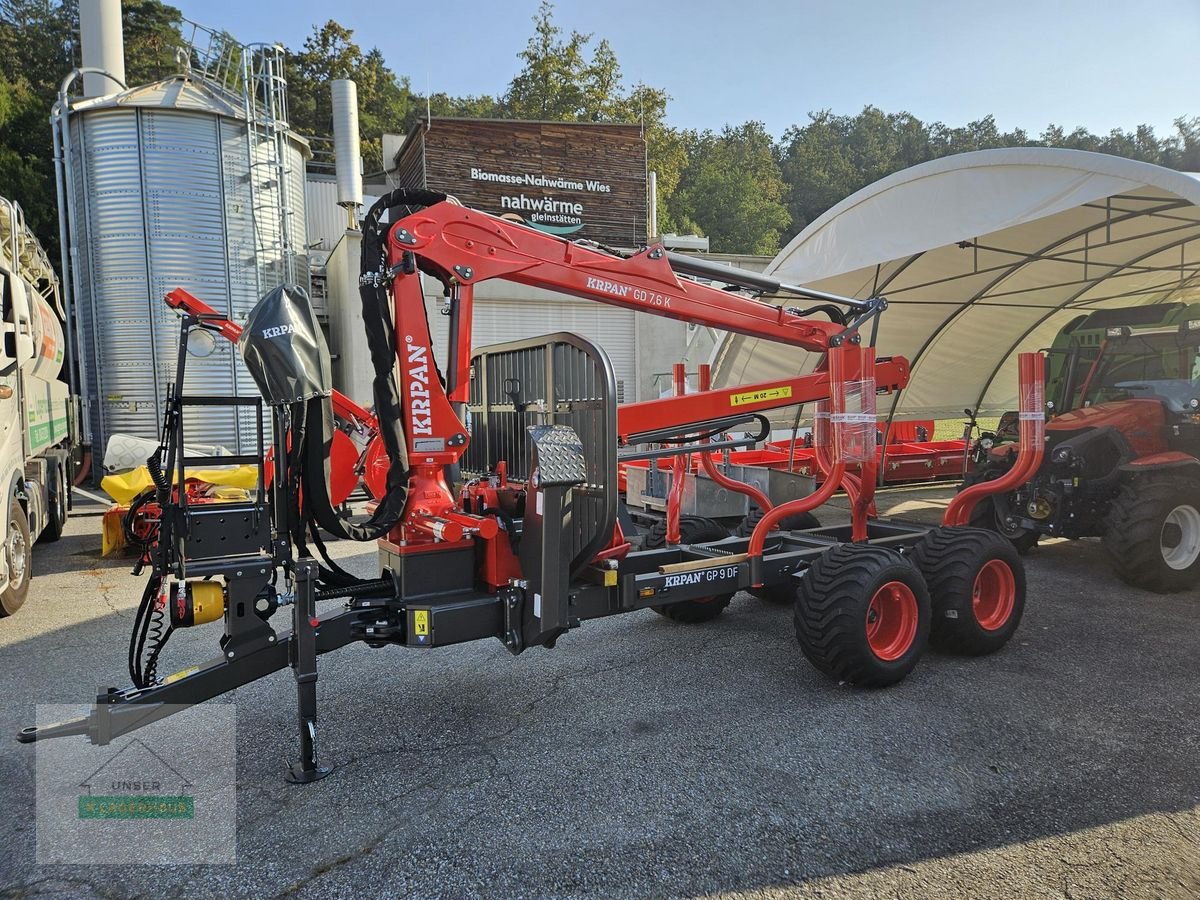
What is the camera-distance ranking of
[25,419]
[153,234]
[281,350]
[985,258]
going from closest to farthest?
[281,350]
[25,419]
[985,258]
[153,234]

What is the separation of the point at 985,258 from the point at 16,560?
35.0 feet

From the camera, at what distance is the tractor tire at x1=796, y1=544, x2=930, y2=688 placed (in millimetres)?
4441

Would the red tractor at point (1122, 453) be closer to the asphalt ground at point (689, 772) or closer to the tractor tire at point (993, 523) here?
the tractor tire at point (993, 523)

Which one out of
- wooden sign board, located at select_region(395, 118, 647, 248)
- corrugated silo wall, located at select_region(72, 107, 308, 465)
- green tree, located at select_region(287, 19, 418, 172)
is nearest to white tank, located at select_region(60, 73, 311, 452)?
corrugated silo wall, located at select_region(72, 107, 308, 465)

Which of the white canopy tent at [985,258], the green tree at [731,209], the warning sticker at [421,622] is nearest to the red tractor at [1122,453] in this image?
the white canopy tent at [985,258]

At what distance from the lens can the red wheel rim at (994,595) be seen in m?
5.22

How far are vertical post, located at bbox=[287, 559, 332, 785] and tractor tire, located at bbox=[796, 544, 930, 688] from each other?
263 cm

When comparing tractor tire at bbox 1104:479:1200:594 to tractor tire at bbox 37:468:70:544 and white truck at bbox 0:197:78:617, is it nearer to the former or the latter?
white truck at bbox 0:197:78:617

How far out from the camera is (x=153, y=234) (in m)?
14.1

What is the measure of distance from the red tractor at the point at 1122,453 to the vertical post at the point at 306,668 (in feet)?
19.1

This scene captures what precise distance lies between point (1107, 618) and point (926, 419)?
826 cm

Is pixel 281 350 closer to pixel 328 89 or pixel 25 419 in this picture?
pixel 25 419

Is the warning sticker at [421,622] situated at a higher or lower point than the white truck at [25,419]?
lower

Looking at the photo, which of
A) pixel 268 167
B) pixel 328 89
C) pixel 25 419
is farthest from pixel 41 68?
pixel 25 419
